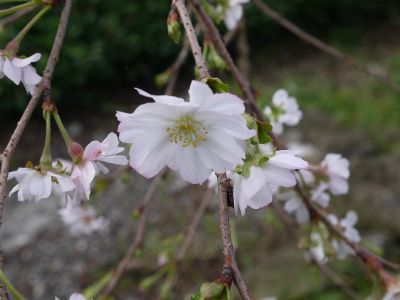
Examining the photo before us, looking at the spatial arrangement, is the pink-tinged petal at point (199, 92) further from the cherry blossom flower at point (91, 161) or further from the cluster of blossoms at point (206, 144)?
the cherry blossom flower at point (91, 161)

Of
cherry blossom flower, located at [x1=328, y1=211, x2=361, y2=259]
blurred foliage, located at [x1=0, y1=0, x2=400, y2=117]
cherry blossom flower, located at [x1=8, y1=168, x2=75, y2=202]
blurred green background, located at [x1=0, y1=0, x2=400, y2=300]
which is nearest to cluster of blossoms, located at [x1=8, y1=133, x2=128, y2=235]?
cherry blossom flower, located at [x1=8, y1=168, x2=75, y2=202]

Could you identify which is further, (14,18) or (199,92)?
(14,18)

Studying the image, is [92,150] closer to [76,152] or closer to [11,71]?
[76,152]

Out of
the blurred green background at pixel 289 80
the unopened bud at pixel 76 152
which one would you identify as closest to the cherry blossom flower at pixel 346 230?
the unopened bud at pixel 76 152

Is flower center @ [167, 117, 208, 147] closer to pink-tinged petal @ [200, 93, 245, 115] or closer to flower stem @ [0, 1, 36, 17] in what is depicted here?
pink-tinged petal @ [200, 93, 245, 115]

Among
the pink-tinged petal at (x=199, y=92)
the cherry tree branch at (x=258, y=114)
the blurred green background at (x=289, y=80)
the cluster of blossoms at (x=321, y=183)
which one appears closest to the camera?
the pink-tinged petal at (x=199, y=92)

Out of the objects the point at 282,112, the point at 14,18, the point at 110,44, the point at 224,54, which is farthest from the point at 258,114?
the point at 110,44

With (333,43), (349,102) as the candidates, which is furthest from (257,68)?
(349,102)
